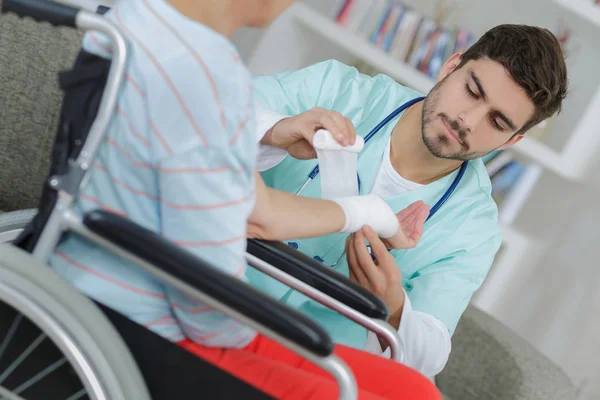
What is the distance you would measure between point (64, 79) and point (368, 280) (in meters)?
0.65

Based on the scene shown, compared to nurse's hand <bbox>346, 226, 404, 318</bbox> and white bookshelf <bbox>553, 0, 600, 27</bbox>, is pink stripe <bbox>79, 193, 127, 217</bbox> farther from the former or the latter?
white bookshelf <bbox>553, 0, 600, 27</bbox>

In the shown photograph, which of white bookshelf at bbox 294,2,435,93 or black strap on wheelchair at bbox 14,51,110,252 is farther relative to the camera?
white bookshelf at bbox 294,2,435,93

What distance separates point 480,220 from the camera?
152 cm

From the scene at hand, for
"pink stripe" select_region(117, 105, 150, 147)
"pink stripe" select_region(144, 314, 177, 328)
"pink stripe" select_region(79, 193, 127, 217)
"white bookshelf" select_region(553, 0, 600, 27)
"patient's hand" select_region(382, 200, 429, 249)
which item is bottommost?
"pink stripe" select_region(144, 314, 177, 328)

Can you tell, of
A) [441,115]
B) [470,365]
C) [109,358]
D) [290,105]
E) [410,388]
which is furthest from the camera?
[470,365]

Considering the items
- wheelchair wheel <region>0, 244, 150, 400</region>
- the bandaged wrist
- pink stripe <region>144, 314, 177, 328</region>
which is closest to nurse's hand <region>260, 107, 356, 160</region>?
the bandaged wrist

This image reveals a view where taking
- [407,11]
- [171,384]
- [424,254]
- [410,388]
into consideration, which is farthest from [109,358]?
[407,11]

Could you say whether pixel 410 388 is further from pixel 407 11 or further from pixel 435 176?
pixel 407 11

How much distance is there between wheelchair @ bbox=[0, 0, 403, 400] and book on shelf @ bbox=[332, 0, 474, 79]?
1.81 m

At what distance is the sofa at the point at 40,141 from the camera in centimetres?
156

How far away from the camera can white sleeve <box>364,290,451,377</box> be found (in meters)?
1.29

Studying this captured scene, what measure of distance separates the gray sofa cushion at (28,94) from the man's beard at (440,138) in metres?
0.79

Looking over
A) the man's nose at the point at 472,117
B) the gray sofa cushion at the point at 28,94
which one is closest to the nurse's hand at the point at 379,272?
the man's nose at the point at 472,117

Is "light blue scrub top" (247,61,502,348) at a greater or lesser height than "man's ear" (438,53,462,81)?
lesser
